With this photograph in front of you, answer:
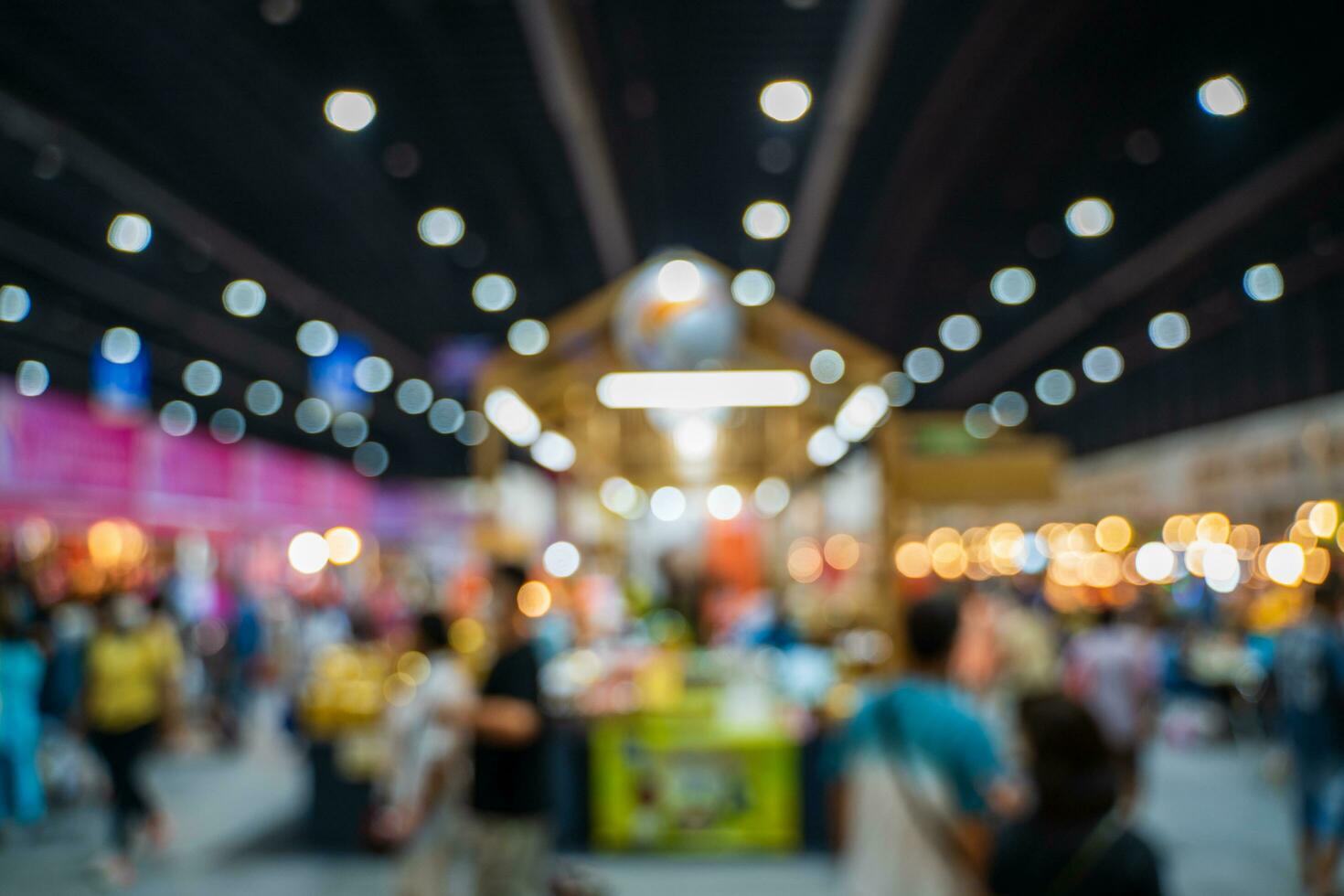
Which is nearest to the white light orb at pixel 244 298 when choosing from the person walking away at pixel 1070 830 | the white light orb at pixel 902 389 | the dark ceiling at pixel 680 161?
the dark ceiling at pixel 680 161

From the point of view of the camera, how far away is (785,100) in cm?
1012

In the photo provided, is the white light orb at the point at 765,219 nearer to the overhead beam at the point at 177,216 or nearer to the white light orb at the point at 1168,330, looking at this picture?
the overhead beam at the point at 177,216

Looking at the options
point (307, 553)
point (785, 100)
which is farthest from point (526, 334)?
point (785, 100)

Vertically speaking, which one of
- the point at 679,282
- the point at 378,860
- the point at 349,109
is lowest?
the point at 378,860

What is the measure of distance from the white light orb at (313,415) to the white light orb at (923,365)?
13.8 meters

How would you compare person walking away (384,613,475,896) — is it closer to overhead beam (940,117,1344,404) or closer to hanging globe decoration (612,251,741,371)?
hanging globe decoration (612,251,741,371)

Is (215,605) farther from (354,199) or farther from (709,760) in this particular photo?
(709,760)

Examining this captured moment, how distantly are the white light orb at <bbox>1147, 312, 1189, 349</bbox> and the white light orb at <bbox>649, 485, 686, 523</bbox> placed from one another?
292 inches

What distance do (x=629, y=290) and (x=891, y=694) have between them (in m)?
4.11

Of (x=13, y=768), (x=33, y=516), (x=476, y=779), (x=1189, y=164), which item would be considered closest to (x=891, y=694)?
(x=476, y=779)

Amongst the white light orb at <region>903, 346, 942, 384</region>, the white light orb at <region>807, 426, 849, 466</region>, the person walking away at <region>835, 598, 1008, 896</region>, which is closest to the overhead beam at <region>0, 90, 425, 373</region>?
the white light orb at <region>807, 426, 849, 466</region>

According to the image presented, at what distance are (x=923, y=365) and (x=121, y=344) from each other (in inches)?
615

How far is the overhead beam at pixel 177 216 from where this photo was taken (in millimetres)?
9742

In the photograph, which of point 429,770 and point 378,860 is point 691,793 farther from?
point 429,770
